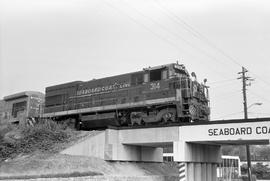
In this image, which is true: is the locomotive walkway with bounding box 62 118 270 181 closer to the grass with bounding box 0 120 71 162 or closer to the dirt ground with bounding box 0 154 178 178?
the dirt ground with bounding box 0 154 178 178

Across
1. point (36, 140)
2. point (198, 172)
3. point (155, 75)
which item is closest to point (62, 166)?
point (36, 140)

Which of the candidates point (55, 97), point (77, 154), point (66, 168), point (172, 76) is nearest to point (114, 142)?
point (77, 154)

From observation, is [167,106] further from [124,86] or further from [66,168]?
[66,168]

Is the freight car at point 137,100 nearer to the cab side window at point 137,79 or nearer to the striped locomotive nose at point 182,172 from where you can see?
the cab side window at point 137,79

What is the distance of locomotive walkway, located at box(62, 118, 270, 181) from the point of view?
60.2 ft

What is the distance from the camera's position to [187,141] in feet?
64.6

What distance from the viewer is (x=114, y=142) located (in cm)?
2206

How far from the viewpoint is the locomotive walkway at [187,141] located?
18344mm

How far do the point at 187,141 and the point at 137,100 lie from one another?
177 inches

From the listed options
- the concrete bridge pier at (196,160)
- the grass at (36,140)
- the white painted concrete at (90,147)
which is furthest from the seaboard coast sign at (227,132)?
the grass at (36,140)

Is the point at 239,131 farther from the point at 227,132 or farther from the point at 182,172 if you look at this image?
the point at 182,172

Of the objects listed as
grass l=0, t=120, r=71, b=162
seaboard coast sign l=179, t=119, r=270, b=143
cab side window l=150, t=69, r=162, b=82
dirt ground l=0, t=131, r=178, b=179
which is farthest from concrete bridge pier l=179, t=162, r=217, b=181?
grass l=0, t=120, r=71, b=162

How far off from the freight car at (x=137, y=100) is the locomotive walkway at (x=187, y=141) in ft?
3.18

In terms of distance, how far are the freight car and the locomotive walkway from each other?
97cm
